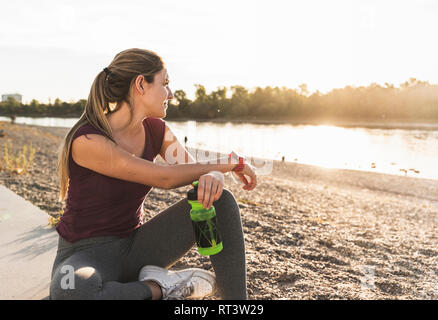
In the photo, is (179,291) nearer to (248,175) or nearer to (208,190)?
(208,190)

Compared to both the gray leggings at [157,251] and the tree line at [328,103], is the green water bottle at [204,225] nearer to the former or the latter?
the gray leggings at [157,251]

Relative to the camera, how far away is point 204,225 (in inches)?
61.8

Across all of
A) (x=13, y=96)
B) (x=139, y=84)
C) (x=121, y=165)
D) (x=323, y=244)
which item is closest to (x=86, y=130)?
(x=121, y=165)

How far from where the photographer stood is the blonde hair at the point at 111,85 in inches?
66.4

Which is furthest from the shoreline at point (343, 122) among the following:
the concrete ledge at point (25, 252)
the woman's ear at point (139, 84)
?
the woman's ear at point (139, 84)

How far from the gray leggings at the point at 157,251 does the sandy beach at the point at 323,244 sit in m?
0.62

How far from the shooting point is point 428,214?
6828 mm

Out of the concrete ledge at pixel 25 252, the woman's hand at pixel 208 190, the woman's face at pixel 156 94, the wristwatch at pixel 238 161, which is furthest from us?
the concrete ledge at pixel 25 252

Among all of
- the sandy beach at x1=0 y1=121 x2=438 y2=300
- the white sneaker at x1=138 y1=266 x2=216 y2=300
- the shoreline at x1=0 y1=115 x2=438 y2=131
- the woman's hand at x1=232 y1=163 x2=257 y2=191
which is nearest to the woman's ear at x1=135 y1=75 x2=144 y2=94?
the woman's hand at x1=232 y1=163 x2=257 y2=191

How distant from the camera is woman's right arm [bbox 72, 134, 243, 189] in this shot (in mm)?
1599

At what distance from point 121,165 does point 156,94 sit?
425mm

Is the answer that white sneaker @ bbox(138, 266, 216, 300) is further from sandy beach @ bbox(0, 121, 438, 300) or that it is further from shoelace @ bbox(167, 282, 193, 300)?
sandy beach @ bbox(0, 121, 438, 300)

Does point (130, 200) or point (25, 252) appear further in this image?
point (25, 252)
